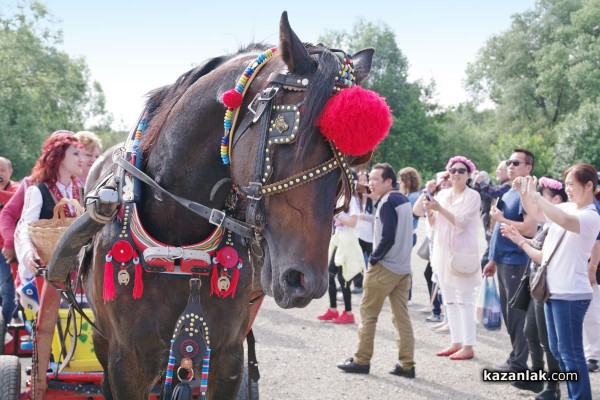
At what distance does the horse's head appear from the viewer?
Result: 209 centimetres

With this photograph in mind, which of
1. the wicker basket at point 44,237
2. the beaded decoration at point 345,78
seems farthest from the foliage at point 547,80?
the beaded decoration at point 345,78

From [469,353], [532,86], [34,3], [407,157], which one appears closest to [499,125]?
[532,86]

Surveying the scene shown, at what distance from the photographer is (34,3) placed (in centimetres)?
3328

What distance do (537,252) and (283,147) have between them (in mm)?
3908

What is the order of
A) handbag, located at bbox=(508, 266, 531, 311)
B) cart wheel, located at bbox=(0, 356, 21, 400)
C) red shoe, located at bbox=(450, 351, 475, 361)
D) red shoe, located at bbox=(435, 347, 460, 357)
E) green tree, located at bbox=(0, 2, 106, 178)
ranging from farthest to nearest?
green tree, located at bbox=(0, 2, 106, 178) → red shoe, located at bbox=(435, 347, 460, 357) → red shoe, located at bbox=(450, 351, 475, 361) → handbag, located at bbox=(508, 266, 531, 311) → cart wheel, located at bbox=(0, 356, 21, 400)

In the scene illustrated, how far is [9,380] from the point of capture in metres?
3.75

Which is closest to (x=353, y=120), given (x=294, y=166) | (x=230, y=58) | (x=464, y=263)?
(x=294, y=166)

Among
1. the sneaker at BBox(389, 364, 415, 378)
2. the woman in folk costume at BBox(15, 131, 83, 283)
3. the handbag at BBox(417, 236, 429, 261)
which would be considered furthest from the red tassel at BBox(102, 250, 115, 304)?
the handbag at BBox(417, 236, 429, 261)

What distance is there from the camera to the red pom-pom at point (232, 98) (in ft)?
7.61

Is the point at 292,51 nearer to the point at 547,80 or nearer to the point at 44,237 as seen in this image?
the point at 44,237

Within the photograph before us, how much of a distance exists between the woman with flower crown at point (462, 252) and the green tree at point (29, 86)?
2583 centimetres

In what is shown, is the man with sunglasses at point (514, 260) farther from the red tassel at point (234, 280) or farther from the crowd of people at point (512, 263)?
the red tassel at point (234, 280)

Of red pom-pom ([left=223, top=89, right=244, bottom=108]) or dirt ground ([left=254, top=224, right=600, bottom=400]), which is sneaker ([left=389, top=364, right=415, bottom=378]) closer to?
dirt ground ([left=254, top=224, right=600, bottom=400])

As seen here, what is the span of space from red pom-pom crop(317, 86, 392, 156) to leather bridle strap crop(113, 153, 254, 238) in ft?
1.50
